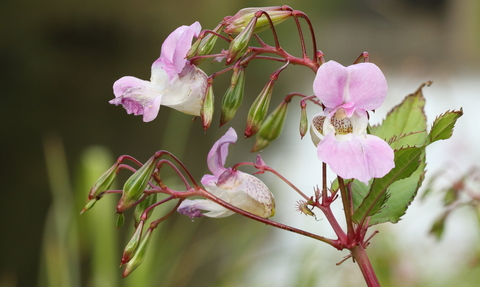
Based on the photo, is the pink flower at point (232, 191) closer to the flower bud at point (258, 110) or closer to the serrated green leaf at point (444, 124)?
the flower bud at point (258, 110)

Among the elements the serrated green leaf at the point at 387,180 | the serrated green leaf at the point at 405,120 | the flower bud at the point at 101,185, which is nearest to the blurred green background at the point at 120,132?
the serrated green leaf at the point at 405,120

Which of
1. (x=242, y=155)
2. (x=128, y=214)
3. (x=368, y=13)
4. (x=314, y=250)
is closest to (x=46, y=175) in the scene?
(x=128, y=214)

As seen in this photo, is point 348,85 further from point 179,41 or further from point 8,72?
point 8,72

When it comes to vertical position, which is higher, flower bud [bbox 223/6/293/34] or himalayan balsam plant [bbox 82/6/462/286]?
flower bud [bbox 223/6/293/34]

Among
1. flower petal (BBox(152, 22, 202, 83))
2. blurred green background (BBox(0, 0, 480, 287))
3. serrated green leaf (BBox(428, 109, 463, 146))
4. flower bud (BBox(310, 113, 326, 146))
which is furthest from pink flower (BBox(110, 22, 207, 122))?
blurred green background (BBox(0, 0, 480, 287))

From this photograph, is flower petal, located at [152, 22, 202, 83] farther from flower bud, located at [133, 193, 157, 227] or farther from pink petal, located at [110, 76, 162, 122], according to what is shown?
flower bud, located at [133, 193, 157, 227]

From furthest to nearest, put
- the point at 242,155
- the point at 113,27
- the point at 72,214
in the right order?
the point at 113,27, the point at 242,155, the point at 72,214

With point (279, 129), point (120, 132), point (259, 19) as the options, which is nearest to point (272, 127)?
point (279, 129)
